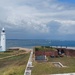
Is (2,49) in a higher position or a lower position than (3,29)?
lower

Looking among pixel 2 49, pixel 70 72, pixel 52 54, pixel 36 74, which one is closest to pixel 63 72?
pixel 70 72

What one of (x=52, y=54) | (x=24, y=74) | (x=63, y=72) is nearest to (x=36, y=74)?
(x=24, y=74)

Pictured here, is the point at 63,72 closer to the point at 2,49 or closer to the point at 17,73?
the point at 17,73

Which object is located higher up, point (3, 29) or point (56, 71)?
point (3, 29)

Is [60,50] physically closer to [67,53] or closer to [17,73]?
[67,53]

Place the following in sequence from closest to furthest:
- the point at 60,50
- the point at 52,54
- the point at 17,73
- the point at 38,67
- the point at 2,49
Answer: the point at 17,73
the point at 38,67
the point at 52,54
the point at 60,50
the point at 2,49

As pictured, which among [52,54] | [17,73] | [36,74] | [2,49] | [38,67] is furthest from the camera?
[2,49]

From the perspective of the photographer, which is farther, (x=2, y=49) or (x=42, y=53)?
(x=2, y=49)

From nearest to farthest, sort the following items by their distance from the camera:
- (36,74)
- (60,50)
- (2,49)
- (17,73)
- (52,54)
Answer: (36,74) < (17,73) < (52,54) < (60,50) < (2,49)

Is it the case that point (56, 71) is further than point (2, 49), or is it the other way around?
point (2, 49)

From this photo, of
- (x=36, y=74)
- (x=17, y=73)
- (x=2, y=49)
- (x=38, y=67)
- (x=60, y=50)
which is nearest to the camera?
(x=36, y=74)
